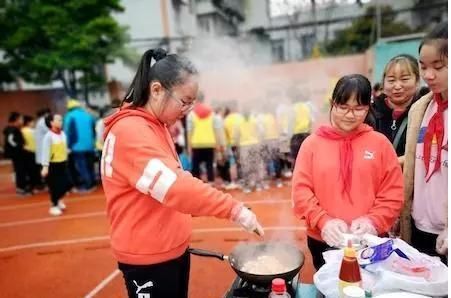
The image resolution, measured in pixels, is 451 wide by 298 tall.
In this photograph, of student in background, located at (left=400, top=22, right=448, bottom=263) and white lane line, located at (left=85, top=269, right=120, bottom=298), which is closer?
student in background, located at (left=400, top=22, right=448, bottom=263)

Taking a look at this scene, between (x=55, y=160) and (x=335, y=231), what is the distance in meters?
6.34

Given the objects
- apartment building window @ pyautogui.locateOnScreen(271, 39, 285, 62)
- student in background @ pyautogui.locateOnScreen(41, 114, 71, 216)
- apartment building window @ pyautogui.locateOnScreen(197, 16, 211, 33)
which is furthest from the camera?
apartment building window @ pyautogui.locateOnScreen(271, 39, 285, 62)

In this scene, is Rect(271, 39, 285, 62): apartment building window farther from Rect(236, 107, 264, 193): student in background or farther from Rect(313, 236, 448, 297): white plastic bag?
Rect(313, 236, 448, 297): white plastic bag

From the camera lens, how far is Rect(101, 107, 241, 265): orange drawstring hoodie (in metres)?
1.80

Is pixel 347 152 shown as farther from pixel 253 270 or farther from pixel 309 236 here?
pixel 253 270

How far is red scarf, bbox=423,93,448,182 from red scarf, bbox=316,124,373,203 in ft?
1.05

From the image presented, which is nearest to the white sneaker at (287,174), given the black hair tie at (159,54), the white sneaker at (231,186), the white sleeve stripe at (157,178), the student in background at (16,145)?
→ the white sneaker at (231,186)

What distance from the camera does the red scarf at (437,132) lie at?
6.51 ft

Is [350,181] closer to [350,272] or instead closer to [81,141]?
[350,272]

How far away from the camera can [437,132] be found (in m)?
2.01

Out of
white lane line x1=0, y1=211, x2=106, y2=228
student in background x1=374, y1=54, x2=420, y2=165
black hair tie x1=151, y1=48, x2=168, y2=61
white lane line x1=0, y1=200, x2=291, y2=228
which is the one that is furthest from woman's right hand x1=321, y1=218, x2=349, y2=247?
white lane line x1=0, y1=211, x2=106, y2=228

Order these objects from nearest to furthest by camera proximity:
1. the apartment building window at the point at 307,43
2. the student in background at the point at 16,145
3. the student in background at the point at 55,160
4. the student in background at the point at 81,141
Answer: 1. the student in background at the point at 55,160
2. the student in background at the point at 81,141
3. the student in background at the point at 16,145
4. the apartment building window at the point at 307,43

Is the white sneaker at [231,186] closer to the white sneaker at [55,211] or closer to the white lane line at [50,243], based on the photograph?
the white lane line at [50,243]

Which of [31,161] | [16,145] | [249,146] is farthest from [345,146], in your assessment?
[31,161]
